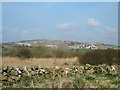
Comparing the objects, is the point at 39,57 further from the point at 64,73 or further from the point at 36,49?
the point at 64,73

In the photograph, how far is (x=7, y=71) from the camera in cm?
1368

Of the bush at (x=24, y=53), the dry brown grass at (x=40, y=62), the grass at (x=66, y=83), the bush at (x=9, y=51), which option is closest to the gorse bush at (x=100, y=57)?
the dry brown grass at (x=40, y=62)

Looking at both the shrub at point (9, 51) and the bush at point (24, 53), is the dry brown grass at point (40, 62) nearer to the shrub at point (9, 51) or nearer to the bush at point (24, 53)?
the shrub at point (9, 51)

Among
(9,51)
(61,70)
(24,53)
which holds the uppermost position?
(9,51)

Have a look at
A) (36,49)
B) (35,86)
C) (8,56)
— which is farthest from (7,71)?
(36,49)

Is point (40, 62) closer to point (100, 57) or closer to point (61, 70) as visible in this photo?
point (100, 57)

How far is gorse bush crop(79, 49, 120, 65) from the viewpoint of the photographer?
2158cm

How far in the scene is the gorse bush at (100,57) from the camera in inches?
850

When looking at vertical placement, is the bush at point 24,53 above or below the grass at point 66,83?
above

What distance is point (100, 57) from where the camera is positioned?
22078 mm

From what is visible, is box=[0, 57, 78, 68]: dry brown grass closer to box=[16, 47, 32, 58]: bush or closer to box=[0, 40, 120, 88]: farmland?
box=[0, 40, 120, 88]: farmland

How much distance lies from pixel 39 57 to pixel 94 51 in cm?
414

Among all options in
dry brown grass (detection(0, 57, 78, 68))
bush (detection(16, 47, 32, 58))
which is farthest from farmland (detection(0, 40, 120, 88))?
dry brown grass (detection(0, 57, 78, 68))

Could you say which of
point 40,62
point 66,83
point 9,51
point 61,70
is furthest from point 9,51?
point 66,83
